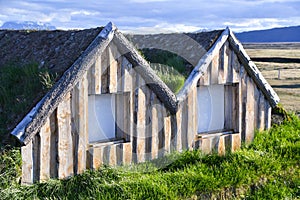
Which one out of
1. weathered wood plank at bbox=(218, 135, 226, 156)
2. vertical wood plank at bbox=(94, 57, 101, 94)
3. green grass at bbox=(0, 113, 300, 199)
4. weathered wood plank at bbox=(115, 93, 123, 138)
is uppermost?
vertical wood plank at bbox=(94, 57, 101, 94)

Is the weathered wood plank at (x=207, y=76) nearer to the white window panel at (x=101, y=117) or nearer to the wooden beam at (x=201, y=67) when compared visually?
the wooden beam at (x=201, y=67)

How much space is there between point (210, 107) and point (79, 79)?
2.92 m

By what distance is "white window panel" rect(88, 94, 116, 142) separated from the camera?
8.19 meters

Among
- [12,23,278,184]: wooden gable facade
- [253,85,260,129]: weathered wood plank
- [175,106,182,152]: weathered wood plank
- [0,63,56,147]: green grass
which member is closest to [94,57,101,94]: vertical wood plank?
[12,23,278,184]: wooden gable facade

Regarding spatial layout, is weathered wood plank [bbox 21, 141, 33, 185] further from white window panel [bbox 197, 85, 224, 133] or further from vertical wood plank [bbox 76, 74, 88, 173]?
white window panel [bbox 197, 85, 224, 133]

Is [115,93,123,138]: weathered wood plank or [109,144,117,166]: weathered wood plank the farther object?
[115,93,123,138]: weathered wood plank

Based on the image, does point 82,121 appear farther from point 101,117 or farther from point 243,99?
point 243,99

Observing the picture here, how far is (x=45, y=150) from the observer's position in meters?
7.51

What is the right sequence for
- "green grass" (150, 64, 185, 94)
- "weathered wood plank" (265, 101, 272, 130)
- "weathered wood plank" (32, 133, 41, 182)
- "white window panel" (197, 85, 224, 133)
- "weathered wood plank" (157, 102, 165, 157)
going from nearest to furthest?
"weathered wood plank" (32, 133, 41, 182) → "weathered wood plank" (157, 102, 165, 157) → "white window panel" (197, 85, 224, 133) → "green grass" (150, 64, 185, 94) → "weathered wood plank" (265, 101, 272, 130)

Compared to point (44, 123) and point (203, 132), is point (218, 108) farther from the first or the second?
Result: point (44, 123)

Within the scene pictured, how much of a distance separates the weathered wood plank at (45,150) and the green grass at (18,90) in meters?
0.56

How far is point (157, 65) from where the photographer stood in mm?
10508

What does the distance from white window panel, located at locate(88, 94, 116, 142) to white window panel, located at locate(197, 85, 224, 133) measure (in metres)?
1.90

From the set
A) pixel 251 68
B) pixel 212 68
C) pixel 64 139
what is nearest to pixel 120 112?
pixel 64 139
